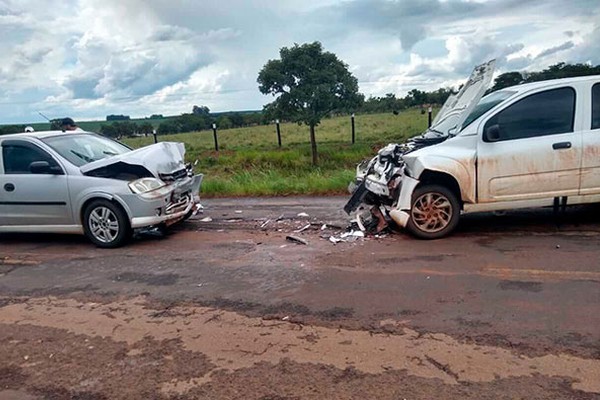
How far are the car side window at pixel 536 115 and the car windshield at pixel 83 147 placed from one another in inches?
223

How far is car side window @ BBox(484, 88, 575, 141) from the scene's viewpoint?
644 cm

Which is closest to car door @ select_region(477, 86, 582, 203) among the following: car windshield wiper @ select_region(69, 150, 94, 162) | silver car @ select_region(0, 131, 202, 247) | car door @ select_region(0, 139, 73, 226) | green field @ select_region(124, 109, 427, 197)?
silver car @ select_region(0, 131, 202, 247)

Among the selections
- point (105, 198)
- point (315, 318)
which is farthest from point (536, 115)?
point (105, 198)

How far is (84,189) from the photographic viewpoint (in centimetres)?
728

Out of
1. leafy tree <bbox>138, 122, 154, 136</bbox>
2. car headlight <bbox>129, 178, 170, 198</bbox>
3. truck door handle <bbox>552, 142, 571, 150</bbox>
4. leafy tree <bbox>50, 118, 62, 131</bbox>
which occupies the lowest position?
car headlight <bbox>129, 178, 170, 198</bbox>

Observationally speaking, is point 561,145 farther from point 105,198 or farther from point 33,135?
point 33,135

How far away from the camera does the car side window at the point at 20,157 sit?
761cm

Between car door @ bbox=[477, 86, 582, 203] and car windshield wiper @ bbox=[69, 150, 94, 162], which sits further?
car windshield wiper @ bbox=[69, 150, 94, 162]

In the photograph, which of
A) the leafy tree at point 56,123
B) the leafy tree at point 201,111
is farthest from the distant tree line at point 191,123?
the leafy tree at point 56,123

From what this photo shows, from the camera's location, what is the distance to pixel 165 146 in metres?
8.15

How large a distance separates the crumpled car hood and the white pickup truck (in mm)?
3528

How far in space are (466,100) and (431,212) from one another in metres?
2.00

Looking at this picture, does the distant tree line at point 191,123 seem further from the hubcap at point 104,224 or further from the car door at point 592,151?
the car door at point 592,151

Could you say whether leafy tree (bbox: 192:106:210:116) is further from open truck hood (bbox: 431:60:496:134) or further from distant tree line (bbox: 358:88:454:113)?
open truck hood (bbox: 431:60:496:134)
